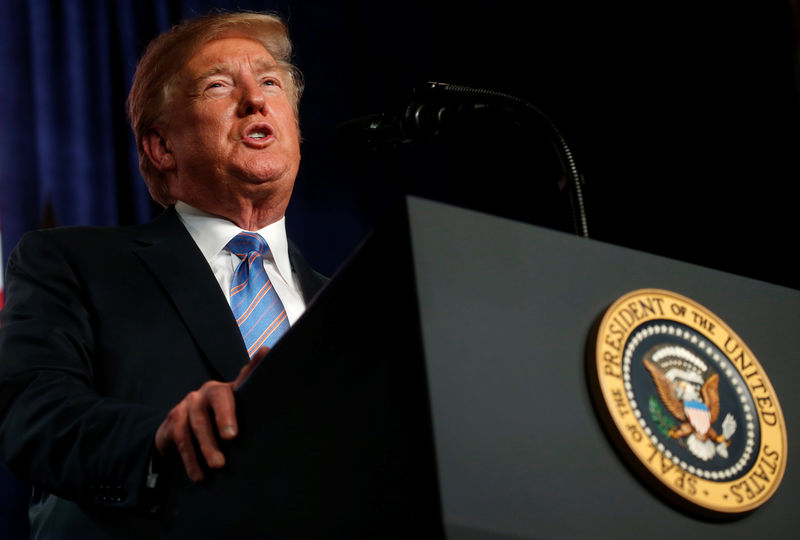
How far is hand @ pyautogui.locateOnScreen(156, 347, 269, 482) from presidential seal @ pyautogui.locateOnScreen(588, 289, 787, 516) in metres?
0.31

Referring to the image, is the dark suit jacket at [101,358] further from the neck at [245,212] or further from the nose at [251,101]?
the nose at [251,101]

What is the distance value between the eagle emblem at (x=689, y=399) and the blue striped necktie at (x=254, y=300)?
26.3 inches

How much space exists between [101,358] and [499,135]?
50.9 inches

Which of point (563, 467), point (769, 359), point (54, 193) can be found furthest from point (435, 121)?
point (54, 193)

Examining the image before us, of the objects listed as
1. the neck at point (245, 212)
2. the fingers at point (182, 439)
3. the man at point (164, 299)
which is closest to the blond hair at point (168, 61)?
the man at point (164, 299)

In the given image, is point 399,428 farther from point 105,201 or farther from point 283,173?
point 105,201

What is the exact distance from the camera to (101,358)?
3.99ft

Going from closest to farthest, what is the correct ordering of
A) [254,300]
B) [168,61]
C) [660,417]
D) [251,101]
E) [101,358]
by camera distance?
[660,417], [101,358], [254,300], [251,101], [168,61]

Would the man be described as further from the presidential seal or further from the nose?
the presidential seal

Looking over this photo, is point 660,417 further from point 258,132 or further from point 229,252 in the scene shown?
point 258,132

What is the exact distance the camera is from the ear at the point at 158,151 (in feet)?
6.03

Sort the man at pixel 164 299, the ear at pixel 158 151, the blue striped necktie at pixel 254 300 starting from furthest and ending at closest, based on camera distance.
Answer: the ear at pixel 158 151 < the blue striped necktie at pixel 254 300 < the man at pixel 164 299

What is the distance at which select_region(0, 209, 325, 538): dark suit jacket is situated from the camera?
2.92ft

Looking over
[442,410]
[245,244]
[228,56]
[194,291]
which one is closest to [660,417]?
[442,410]
